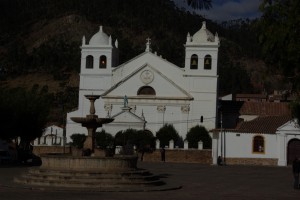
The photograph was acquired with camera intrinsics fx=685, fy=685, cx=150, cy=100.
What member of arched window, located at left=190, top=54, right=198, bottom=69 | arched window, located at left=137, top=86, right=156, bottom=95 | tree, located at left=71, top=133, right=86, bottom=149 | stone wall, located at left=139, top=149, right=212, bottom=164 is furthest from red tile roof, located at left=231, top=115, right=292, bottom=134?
tree, located at left=71, top=133, right=86, bottom=149

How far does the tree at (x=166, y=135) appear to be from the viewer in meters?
61.3

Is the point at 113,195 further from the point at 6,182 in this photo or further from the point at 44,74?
the point at 44,74

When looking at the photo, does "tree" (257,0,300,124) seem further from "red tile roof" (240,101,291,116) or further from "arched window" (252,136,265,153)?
"red tile roof" (240,101,291,116)

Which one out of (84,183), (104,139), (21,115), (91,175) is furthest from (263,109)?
(84,183)

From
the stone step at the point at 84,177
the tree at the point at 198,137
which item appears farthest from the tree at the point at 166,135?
the stone step at the point at 84,177

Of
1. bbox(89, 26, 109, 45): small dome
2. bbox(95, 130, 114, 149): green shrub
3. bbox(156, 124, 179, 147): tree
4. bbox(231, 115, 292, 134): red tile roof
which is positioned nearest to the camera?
bbox(231, 115, 292, 134): red tile roof

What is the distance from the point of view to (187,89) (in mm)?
66625

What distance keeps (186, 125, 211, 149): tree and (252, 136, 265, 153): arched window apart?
7154mm

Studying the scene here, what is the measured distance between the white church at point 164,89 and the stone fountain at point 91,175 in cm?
4007

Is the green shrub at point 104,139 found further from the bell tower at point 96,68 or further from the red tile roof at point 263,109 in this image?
the red tile roof at point 263,109

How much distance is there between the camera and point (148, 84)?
6706 cm

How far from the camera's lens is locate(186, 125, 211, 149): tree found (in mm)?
60906

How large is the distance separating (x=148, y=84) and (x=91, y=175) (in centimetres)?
4430

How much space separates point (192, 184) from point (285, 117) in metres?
33.0
